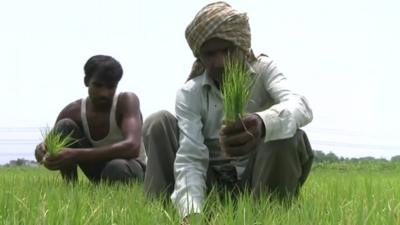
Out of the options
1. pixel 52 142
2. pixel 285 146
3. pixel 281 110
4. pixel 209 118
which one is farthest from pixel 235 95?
pixel 52 142

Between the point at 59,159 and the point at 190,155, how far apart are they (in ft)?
5.06

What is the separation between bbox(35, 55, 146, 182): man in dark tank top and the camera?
4.43 meters

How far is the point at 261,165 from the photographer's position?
2.84 metres

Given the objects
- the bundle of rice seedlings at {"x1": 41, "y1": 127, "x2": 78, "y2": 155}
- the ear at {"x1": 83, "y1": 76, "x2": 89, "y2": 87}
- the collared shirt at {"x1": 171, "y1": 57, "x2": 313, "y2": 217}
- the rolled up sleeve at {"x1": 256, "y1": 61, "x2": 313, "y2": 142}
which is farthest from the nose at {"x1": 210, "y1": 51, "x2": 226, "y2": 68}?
the ear at {"x1": 83, "y1": 76, "x2": 89, "y2": 87}

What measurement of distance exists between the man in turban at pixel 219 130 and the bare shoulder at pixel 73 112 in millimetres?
1672

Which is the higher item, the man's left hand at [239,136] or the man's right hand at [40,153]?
the man's left hand at [239,136]

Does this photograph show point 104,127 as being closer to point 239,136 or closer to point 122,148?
point 122,148

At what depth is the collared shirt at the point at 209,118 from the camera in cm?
265

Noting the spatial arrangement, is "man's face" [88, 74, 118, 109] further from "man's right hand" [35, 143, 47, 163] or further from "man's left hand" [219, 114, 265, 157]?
"man's left hand" [219, 114, 265, 157]

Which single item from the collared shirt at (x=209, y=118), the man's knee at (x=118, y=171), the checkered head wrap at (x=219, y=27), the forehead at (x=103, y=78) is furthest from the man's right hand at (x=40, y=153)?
the checkered head wrap at (x=219, y=27)

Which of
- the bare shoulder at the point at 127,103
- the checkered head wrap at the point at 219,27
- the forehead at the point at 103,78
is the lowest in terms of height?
the bare shoulder at the point at 127,103

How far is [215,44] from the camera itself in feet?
9.54

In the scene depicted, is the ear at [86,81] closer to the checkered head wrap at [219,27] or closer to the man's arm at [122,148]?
the man's arm at [122,148]

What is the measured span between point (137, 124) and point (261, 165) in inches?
74.7
